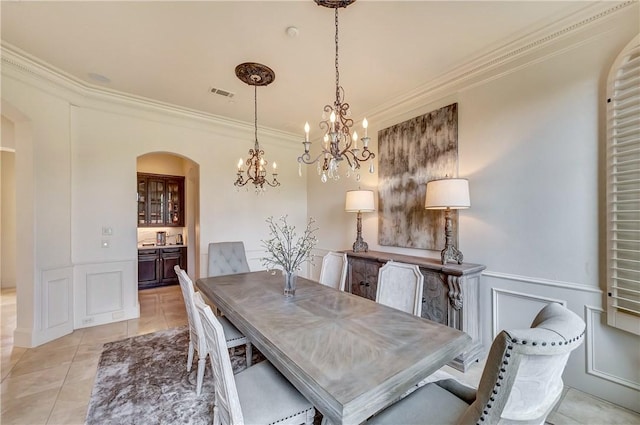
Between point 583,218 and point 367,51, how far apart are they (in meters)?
2.32

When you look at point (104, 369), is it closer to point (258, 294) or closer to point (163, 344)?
point (163, 344)

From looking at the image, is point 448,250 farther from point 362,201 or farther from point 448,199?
point 362,201

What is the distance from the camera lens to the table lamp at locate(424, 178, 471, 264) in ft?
8.47

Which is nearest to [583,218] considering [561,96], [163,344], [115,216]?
[561,96]

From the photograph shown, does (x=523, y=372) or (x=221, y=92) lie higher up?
(x=221, y=92)

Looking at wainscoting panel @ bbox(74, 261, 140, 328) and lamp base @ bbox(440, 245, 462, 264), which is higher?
lamp base @ bbox(440, 245, 462, 264)

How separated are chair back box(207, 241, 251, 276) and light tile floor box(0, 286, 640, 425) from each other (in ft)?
3.35

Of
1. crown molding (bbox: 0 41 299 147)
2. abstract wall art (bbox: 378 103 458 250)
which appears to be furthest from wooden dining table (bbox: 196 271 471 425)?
crown molding (bbox: 0 41 299 147)

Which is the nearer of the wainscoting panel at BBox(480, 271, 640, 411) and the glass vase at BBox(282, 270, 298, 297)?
the wainscoting panel at BBox(480, 271, 640, 411)

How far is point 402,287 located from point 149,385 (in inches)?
89.7

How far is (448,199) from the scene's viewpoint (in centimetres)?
259

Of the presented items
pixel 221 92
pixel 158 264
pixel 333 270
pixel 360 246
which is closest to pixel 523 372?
pixel 333 270

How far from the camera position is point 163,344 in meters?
2.96

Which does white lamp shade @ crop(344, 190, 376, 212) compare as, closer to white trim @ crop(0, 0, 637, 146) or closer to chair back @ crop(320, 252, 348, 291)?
chair back @ crop(320, 252, 348, 291)
